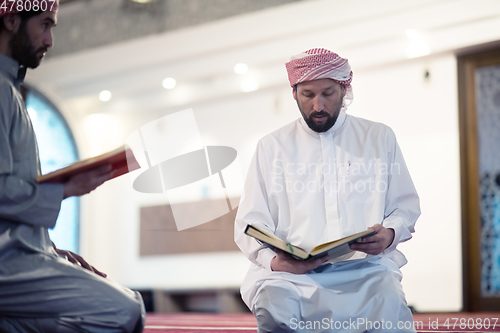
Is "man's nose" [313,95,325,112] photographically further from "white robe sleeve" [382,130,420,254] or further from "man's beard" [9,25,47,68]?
"man's beard" [9,25,47,68]

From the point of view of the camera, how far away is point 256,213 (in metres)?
2.24

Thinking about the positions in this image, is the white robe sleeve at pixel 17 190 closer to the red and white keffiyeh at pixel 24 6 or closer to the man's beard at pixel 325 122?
the red and white keffiyeh at pixel 24 6

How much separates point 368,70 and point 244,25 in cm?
143

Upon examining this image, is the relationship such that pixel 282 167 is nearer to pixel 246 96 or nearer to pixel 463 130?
pixel 463 130

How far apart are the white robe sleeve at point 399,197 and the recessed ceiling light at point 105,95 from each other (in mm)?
5453

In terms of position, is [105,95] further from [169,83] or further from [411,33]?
[411,33]

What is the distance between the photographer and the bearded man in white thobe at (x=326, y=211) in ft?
6.56

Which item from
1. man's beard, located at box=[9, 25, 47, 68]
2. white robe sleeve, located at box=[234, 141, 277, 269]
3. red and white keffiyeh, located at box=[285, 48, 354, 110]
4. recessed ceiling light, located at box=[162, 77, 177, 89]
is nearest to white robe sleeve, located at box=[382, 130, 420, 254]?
red and white keffiyeh, located at box=[285, 48, 354, 110]

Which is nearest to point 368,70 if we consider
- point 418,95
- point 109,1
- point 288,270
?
point 418,95

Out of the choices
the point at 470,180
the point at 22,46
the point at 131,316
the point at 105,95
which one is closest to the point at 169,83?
the point at 105,95

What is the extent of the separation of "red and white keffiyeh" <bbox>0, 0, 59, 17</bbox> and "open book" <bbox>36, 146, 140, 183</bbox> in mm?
523

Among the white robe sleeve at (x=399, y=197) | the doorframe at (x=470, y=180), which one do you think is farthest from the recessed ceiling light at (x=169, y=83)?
the white robe sleeve at (x=399, y=197)

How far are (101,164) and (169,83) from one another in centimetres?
530

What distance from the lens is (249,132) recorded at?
6.45 m
